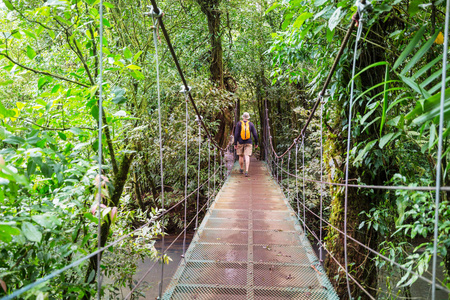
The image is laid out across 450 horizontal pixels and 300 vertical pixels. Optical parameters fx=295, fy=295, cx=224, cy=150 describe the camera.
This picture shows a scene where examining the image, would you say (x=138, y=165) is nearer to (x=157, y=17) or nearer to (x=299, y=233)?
(x=299, y=233)

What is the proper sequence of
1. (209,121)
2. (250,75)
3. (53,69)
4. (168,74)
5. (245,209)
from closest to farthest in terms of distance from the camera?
(245,209), (53,69), (168,74), (209,121), (250,75)

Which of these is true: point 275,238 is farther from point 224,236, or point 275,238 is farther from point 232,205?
point 232,205

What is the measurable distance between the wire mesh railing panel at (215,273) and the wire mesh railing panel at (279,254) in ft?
0.50

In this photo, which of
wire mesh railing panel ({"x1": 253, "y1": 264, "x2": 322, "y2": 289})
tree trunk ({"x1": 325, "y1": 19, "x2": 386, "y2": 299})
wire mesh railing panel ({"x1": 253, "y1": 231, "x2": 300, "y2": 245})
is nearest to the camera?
wire mesh railing panel ({"x1": 253, "y1": 264, "x2": 322, "y2": 289})

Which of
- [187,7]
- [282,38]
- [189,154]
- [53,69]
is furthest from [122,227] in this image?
[187,7]

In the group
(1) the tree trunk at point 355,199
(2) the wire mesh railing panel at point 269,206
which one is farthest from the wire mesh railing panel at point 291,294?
(2) the wire mesh railing panel at point 269,206

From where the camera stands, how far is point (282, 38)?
6.66ft

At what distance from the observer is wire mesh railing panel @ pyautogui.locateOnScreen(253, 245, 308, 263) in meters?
1.61

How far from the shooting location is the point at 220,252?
1.71 metres

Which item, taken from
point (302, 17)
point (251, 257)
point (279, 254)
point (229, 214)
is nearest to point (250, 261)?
point (251, 257)

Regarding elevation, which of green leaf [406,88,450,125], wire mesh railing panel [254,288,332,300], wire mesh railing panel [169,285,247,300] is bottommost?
wire mesh railing panel [169,285,247,300]

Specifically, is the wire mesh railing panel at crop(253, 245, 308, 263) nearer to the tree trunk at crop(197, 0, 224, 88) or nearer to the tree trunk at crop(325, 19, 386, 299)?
the tree trunk at crop(325, 19, 386, 299)

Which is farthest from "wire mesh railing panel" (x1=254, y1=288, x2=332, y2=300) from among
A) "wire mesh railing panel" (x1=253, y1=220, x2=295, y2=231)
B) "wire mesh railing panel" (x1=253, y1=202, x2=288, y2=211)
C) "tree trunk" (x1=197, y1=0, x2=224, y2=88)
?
"tree trunk" (x1=197, y1=0, x2=224, y2=88)

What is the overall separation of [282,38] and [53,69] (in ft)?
7.49
